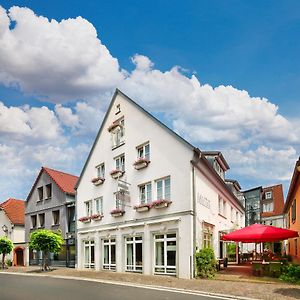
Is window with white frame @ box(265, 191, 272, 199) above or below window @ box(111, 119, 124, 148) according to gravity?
below

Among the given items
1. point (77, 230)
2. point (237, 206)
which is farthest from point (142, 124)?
point (237, 206)

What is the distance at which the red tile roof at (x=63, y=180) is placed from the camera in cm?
3819

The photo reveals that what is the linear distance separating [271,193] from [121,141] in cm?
3923

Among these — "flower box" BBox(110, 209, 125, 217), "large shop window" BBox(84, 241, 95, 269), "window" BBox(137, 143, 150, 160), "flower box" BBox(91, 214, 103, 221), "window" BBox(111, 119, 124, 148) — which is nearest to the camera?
"window" BBox(137, 143, 150, 160)

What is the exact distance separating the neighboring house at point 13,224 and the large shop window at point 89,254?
14.0 metres

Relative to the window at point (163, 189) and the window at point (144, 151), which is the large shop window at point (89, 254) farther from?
the window at point (163, 189)

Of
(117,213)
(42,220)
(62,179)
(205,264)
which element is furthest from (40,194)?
(205,264)

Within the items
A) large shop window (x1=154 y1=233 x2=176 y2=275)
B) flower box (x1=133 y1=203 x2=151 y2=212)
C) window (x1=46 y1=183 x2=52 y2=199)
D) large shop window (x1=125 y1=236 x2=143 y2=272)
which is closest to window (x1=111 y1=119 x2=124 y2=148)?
flower box (x1=133 y1=203 x2=151 y2=212)

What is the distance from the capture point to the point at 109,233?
28.5 m

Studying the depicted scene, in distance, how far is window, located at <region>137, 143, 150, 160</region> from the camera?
25781mm

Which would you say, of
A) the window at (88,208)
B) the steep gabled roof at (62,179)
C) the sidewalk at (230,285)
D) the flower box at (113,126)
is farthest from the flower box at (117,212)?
the steep gabled roof at (62,179)

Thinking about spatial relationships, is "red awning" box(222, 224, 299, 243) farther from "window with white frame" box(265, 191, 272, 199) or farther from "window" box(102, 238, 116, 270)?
"window with white frame" box(265, 191, 272, 199)

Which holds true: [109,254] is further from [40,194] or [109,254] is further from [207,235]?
[40,194]

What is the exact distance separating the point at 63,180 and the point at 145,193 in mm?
16563
